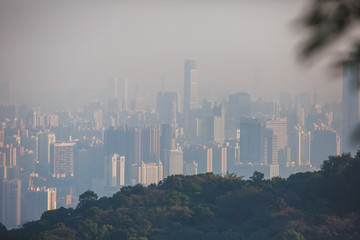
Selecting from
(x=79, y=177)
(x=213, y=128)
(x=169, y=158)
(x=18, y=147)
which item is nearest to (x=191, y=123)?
(x=213, y=128)

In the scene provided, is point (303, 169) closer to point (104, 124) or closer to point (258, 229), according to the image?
point (104, 124)

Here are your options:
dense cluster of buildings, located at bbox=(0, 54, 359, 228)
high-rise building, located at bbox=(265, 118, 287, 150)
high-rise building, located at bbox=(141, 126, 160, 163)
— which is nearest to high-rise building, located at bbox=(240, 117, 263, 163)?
dense cluster of buildings, located at bbox=(0, 54, 359, 228)

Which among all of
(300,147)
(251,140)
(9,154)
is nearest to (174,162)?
(251,140)

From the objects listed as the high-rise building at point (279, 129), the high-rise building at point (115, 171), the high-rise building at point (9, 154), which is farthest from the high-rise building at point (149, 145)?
the high-rise building at point (9, 154)

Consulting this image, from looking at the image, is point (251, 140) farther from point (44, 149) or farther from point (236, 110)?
point (44, 149)

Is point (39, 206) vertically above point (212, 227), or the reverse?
point (212, 227)
